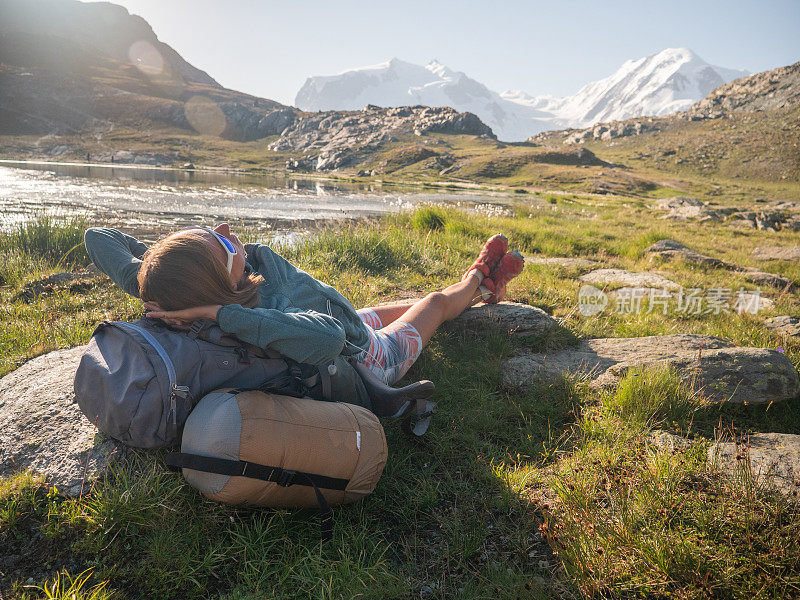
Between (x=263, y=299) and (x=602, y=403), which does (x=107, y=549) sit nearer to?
(x=263, y=299)

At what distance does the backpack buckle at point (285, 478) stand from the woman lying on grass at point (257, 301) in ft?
2.06

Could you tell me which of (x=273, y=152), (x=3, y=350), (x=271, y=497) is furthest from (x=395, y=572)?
(x=273, y=152)

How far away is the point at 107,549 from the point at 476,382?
3091mm

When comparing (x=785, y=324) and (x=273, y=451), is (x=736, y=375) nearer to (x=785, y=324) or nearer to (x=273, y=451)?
(x=785, y=324)

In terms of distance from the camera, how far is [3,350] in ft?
13.4

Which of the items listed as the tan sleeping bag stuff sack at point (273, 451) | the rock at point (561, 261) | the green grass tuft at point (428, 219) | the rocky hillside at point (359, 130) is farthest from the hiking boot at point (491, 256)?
the rocky hillside at point (359, 130)

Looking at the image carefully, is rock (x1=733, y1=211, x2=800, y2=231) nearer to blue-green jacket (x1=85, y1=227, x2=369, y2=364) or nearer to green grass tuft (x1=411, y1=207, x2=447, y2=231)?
green grass tuft (x1=411, y1=207, x2=447, y2=231)

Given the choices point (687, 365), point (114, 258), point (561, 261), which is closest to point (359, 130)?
point (561, 261)

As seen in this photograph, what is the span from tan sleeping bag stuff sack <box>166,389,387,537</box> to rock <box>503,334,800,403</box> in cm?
220

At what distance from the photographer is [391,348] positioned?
396 cm

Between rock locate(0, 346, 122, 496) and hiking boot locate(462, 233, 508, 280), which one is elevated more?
hiking boot locate(462, 233, 508, 280)

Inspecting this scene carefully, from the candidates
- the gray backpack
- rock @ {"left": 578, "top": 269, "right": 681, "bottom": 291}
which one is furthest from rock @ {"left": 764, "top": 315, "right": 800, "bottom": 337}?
the gray backpack

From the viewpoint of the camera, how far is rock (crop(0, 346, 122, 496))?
257 centimetres

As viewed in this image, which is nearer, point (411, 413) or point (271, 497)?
point (271, 497)
